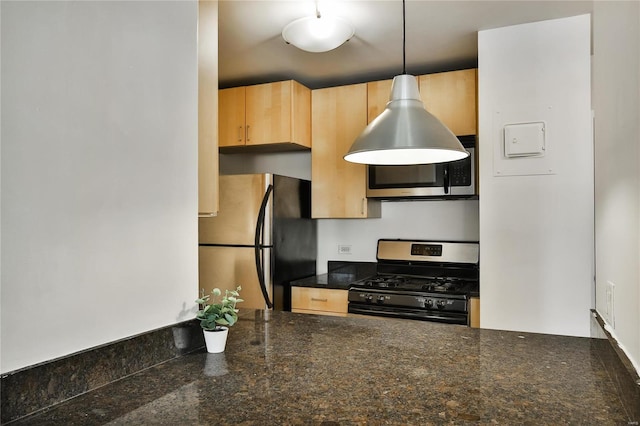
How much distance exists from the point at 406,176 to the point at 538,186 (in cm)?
86

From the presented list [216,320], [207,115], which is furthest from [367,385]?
[207,115]

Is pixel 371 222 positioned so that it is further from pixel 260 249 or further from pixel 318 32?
pixel 318 32

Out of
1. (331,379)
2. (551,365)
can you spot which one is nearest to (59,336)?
(331,379)

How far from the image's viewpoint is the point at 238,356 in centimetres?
143

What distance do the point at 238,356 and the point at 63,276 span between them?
0.58 meters

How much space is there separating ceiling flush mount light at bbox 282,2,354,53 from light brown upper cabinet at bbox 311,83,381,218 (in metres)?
0.96

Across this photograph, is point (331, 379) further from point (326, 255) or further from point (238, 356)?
point (326, 255)

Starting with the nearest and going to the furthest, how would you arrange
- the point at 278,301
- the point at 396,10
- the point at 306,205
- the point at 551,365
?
1. the point at 551,365
2. the point at 396,10
3. the point at 278,301
4. the point at 306,205

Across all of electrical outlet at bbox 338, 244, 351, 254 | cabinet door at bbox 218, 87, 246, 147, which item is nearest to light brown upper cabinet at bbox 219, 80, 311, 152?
cabinet door at bbox 218, 87, 246, 147

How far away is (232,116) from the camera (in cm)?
371

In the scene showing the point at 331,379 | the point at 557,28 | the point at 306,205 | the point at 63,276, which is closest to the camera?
the point at 63,276

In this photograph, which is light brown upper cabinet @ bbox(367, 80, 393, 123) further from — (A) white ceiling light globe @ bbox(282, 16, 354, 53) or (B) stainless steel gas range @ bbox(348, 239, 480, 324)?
(B) stainless steel gas range @ bbox(348, 239, 480, 324)

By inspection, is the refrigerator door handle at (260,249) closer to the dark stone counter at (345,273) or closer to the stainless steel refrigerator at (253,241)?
the stainless steel refrigerator at (253,241)

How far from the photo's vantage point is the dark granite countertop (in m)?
0.99
